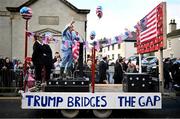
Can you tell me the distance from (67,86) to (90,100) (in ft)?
2.61

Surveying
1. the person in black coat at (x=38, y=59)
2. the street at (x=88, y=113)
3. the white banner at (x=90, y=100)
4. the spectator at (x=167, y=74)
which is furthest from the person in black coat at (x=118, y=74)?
the white banner at (x=90, y=100)

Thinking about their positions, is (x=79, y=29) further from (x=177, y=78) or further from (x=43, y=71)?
(x=43, y=71)

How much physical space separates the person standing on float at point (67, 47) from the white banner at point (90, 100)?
9.36ft

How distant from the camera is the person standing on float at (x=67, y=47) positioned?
1372cm

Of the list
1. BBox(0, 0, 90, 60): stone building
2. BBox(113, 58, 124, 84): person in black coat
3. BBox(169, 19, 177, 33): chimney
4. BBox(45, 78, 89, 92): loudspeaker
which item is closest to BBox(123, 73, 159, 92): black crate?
BBox(45, 78, 89, 92): loudspeaker

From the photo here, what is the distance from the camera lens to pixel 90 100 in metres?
11.5

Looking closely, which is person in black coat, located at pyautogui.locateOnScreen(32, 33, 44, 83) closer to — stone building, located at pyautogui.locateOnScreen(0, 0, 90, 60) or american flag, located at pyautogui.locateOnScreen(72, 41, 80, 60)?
american flag, located at pyautogui.locateOnScreen(72, 41, 80, 60)

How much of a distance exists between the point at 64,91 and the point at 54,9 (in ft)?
56.0

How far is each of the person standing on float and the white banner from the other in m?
2.85

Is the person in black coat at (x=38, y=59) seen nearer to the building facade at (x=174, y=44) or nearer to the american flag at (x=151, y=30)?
the american flag at (x=151, y=30)

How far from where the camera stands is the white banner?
37.7 feet

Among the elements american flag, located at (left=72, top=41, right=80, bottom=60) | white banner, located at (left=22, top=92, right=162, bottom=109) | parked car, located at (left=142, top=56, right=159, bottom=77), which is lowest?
white banner, located at (left=22, top=92, right=162, bottom=109)

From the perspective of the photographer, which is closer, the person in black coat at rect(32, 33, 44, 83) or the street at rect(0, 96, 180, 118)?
the street at rect(0, 96, 180, 118)

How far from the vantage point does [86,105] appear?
11547 millimetres
